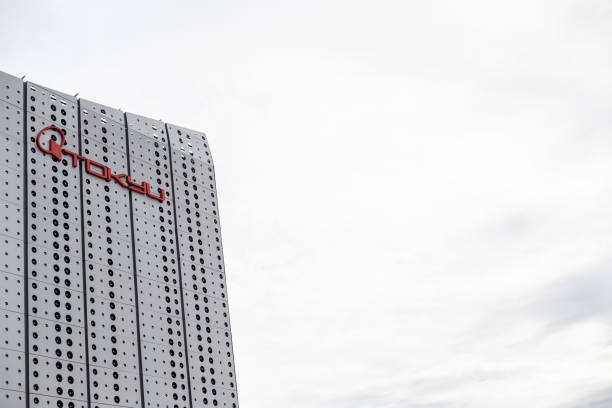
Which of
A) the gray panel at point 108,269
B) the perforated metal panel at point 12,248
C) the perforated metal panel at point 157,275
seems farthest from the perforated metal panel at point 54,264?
the perforated metal panel at point 157,275

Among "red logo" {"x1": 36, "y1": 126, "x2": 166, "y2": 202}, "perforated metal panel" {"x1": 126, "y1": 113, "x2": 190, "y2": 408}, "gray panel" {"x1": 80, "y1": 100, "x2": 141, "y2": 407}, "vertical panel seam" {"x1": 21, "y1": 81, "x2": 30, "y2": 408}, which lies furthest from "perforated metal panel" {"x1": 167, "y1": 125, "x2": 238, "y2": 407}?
"vertical panel seam" {"x1": 21, "y1": 81, "x2": 30, "y2": 408}

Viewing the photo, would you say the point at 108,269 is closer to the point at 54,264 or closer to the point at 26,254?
the point at 54,264

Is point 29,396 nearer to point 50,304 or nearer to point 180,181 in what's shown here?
point 50,304

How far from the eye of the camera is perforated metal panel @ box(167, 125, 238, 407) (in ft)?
120

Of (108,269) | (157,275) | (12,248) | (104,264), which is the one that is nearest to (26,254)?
(12,248)

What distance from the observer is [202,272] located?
3950 centimetres

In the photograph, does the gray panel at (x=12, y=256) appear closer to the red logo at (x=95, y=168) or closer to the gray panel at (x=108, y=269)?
the gray panel at (x=108, y=269)

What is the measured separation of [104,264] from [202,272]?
6.52m

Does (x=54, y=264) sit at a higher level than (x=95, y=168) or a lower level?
lower

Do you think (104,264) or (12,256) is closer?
(12,256)

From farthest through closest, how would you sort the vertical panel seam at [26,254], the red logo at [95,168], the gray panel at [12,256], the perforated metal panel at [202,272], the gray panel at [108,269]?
the perforated metal panel at [202,272] → the red logo at [95,168] → the gray panel at [108,269] → the gray panel at [12,256] → the vertical panel seam at [26,254]

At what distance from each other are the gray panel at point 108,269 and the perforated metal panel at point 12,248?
3.38m

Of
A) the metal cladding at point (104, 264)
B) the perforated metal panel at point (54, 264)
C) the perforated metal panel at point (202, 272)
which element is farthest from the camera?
the perforated metal panel at point (202, 272)

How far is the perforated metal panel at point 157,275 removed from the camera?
3416 cm
